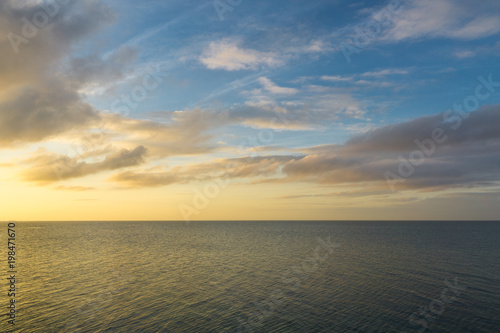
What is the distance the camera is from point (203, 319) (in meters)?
36.0

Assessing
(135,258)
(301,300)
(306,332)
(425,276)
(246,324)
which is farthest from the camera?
(135,258)

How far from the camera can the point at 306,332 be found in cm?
3206

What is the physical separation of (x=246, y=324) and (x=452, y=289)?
3784 centimetres

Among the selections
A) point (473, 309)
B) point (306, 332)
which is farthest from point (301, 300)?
point (473, 309)

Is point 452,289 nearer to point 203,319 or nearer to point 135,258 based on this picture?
point 203,319

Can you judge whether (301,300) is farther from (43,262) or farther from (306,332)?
(43,262)

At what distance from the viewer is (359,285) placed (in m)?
51.3

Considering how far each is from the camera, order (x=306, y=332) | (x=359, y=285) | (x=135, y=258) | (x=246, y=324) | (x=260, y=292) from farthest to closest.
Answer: (x=135, y=258) < (x=359, y=285) < (x=260, y=292) < (x=246, y=324) < (x=306, y=332)

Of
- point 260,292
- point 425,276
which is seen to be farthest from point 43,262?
point 425,276

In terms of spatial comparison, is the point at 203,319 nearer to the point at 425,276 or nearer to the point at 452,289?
the point at 452,289

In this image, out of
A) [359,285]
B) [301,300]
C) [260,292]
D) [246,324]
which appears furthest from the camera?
[359,285]

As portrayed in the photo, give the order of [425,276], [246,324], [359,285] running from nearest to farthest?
[246,324], [359,285], [425,276]

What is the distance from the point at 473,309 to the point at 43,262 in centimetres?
9417

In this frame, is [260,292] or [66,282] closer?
[260,292]
